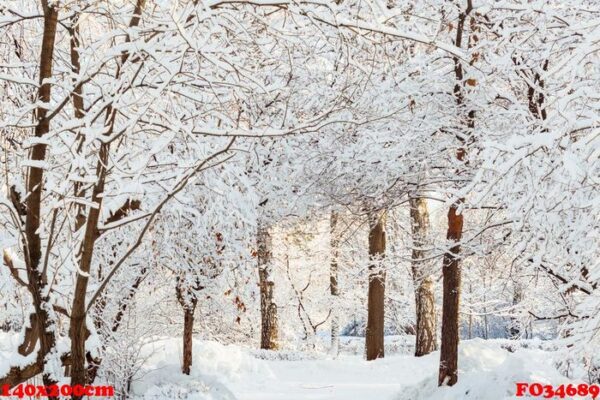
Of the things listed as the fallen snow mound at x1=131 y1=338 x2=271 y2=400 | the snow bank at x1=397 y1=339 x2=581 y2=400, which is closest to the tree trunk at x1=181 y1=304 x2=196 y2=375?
the fallen snow mound at x1=131 y1=338 x2=271 y2=400

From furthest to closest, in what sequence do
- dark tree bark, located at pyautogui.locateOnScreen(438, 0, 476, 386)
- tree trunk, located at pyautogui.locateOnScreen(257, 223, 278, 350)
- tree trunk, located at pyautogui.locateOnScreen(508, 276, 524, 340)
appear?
tree trunk, located at pyautogui.locateOnScreen(257, 223, 278, 350)
tree trunk, located at pyautogui.locateOnScreen(508, 276, 524, 340)
dark tree bark, located at pyautogui.locateOnScreen(438, 0, 476, 386)

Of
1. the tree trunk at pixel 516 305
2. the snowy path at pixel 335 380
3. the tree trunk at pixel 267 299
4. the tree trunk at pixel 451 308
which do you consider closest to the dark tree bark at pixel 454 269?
the tree trunk at pixel 451 308

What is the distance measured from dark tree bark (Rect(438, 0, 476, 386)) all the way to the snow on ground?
278 mm

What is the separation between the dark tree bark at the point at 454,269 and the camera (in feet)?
28.1

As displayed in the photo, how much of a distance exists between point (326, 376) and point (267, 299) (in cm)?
327

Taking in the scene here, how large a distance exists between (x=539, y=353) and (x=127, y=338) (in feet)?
34.4

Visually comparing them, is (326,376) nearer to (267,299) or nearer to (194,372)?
(267,299)

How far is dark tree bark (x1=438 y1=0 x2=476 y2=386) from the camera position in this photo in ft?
28.1

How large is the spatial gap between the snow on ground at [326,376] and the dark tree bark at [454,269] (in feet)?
0.91

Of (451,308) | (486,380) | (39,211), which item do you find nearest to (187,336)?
(451,308)

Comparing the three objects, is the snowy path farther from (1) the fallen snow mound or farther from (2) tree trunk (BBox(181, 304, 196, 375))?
(2) tree trunk (BBox(181, 304, 196, 375))

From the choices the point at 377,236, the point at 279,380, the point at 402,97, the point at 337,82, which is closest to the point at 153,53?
the point at 402,97

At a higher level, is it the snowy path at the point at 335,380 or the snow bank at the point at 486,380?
the snow bank at the point at 486,380

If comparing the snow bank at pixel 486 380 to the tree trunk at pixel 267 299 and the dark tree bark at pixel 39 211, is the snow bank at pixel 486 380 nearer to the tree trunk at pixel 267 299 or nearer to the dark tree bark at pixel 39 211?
the dark tree bark at pixel 39 211
